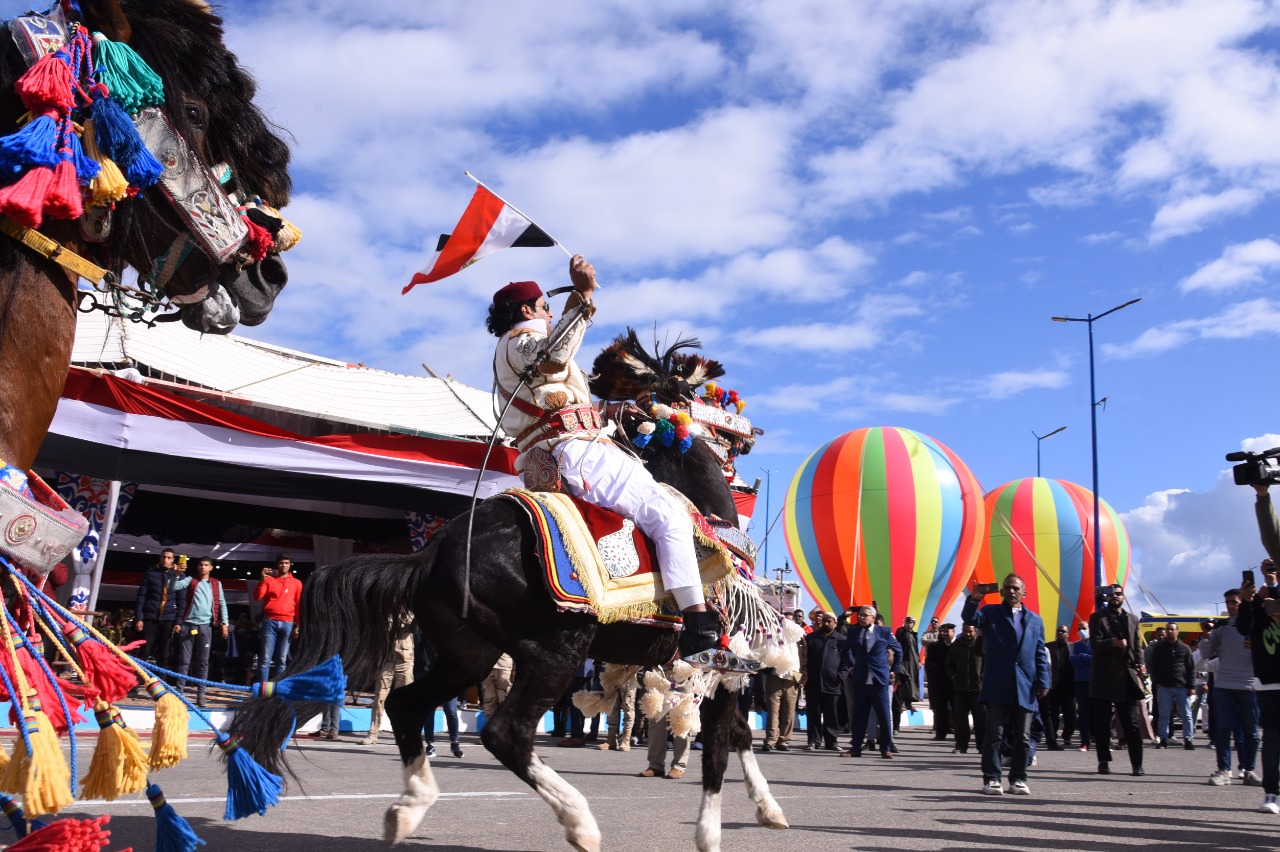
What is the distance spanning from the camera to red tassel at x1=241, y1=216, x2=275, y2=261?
9.08 feet

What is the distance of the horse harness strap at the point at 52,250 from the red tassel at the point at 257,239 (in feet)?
1.23

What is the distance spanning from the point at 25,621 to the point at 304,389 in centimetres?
1432

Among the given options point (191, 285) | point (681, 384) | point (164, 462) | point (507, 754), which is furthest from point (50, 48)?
point (164, 462)

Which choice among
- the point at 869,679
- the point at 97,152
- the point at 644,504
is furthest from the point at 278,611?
the point at 97,152

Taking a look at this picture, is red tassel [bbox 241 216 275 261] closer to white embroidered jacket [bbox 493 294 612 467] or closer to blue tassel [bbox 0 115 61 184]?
blue tassel [bbox 0 115 61 184]

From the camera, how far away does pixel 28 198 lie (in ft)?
7.45

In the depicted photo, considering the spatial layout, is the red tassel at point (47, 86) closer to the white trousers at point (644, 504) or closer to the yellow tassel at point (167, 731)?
the yellow tassel at point (167, 731)

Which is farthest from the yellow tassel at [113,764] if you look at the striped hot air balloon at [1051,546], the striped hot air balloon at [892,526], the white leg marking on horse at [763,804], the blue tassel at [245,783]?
the striped hot air balloon at [1051,546]

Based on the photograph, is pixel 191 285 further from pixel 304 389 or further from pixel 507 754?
pixel 304 389

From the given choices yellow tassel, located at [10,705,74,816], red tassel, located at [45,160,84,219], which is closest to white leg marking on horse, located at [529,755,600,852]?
yellow tassel, located at [10,705,74,816]

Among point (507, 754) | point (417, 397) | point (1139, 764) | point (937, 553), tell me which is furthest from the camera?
point (937, 553)

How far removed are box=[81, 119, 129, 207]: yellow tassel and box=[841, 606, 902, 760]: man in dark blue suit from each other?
14045 mm

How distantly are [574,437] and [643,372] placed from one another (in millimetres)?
1049

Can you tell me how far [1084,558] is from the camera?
38000 mm
